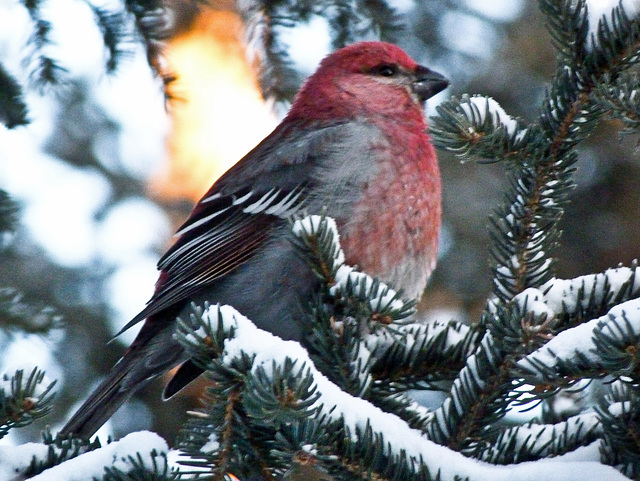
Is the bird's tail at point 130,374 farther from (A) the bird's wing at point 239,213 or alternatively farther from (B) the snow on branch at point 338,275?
(B) the snow on branch at point 338,275

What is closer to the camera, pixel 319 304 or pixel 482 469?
pixel 482 469

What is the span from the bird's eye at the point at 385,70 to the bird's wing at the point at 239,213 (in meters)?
0.44

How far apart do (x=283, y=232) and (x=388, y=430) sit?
4.60ft

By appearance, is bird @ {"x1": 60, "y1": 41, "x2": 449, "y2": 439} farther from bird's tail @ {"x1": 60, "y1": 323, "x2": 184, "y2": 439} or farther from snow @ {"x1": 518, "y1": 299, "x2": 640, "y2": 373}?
snow @ {"x1": 518, "y1": 299, "x2": 640, "y2": 373}

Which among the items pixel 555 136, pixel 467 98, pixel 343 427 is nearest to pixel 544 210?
pixel 555 136

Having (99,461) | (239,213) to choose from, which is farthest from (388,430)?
(239,213)

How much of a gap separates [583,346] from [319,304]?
0.76m

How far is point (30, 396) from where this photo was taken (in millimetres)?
1625

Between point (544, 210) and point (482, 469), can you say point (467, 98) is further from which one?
point (482, 469)

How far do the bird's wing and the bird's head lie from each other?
30 cm

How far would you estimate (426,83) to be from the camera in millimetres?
3537

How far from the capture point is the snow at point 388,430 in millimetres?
1522

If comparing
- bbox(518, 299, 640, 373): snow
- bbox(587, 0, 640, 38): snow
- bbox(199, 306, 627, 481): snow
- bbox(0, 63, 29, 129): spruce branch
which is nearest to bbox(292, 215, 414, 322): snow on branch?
bbox(199, 306, 627, 481): snow

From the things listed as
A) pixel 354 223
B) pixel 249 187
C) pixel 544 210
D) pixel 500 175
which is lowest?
pixel 544 210
